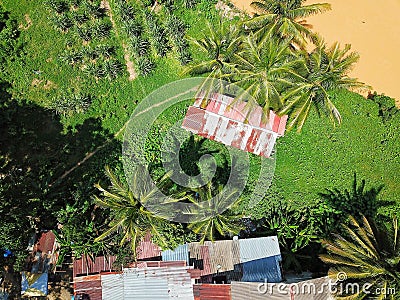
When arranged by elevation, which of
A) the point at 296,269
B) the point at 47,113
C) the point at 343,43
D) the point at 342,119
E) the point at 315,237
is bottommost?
the point at 296,269

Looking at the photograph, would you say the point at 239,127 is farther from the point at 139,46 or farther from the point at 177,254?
the point at 139,46

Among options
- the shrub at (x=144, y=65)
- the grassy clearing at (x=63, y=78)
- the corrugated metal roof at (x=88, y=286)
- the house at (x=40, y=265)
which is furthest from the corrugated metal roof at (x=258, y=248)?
the shrub at (x=144, y=65)

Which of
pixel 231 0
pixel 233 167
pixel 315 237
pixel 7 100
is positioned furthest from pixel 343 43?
pixel 7 100

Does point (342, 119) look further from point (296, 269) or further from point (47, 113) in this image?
point (47, 113)

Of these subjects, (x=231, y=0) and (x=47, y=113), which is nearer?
(x=47, y=113)

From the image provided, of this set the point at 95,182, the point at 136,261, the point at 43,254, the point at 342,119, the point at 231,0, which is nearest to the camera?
the point at 136,261

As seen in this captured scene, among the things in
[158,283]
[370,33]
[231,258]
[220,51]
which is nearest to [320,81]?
[220,51]

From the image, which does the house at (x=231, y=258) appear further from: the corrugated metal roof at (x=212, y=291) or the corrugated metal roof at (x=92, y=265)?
the corrugated metal roof at (x=92, y=265)

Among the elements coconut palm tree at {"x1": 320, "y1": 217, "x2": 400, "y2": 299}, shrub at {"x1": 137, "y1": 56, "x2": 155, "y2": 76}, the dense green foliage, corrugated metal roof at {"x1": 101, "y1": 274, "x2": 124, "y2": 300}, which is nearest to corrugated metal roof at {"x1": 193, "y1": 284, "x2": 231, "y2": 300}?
the dense green foliage
